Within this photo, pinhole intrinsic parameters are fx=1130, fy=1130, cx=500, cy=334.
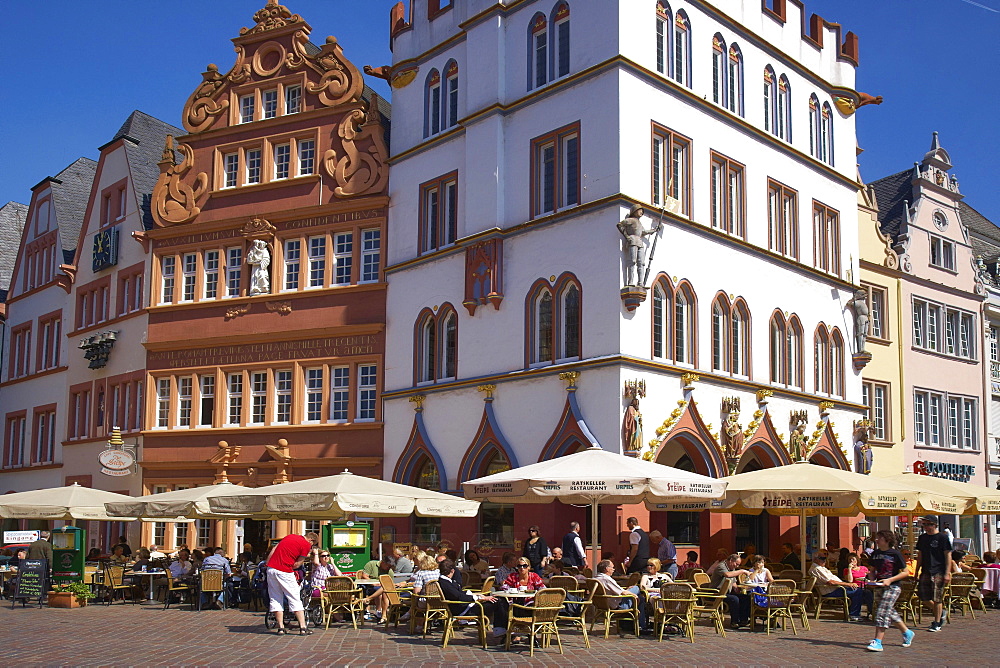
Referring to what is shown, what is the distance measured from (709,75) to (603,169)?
519cm

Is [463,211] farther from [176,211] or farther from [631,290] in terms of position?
[176,211]

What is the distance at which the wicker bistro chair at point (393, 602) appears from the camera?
18188 millimetres

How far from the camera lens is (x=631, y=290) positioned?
25031mm

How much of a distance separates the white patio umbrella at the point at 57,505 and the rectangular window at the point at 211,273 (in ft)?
33.5

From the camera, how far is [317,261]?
109 feet

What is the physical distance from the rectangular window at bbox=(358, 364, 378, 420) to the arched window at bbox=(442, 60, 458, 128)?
721 cm

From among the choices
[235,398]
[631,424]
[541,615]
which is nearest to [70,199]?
[235,398]

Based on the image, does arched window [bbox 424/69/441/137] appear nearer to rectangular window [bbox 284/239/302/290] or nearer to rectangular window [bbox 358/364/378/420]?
rectangular window [bbox 284/239/302/290]

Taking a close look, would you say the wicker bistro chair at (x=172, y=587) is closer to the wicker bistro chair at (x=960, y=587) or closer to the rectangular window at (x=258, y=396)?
the rectangular window at (x=258, y=396)

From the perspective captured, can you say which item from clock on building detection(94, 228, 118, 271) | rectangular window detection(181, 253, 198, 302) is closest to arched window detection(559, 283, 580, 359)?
rectangular window detection(181, 253, 198, 302)

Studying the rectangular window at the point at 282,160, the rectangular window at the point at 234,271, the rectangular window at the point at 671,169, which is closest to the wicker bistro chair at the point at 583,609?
the rectangular window at the point at 671,169

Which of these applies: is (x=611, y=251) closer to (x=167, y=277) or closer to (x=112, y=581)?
(x=112, y=581)

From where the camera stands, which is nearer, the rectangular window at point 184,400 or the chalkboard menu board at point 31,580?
the chalkboard menu board at point 31,580

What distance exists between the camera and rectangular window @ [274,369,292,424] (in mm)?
33125
